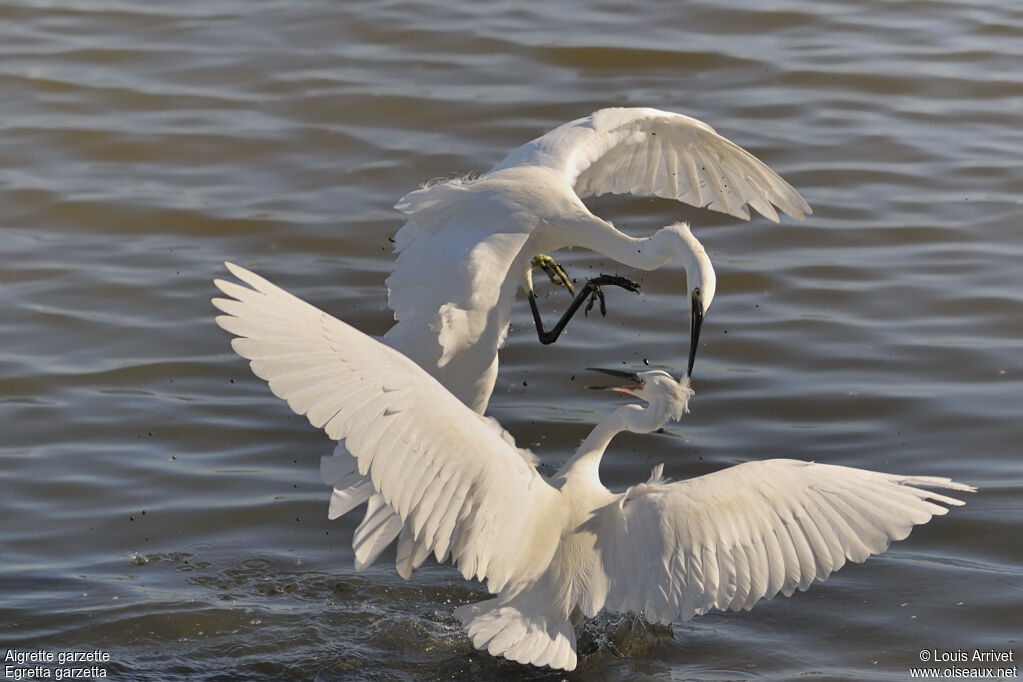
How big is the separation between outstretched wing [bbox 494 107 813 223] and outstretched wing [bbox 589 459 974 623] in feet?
7.08

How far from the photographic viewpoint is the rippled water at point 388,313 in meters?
6.05

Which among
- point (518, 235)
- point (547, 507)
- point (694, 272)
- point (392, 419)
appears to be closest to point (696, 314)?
point (694, 272)

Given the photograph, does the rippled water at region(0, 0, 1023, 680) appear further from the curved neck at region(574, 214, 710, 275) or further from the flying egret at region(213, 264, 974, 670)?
the curved neck at region(574, 214, 710, 275)

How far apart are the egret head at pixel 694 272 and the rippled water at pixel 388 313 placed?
1.24m

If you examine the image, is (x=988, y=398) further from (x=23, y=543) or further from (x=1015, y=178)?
(x=23, y=543)

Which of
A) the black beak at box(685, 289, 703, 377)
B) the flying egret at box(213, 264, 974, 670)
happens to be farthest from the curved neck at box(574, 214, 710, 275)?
the flying egret at box(213, 264, 974, 670)

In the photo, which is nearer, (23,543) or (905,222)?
(23,543)

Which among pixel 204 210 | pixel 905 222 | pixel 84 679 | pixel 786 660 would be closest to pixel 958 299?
pixel 905 222

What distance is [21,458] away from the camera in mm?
7348

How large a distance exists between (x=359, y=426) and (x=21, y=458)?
3.35 metres

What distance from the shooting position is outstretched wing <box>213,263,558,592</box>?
460cm

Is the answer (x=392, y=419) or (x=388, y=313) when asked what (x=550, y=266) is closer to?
(x=388, y=313)

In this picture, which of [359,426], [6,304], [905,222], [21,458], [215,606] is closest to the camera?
[359,426]

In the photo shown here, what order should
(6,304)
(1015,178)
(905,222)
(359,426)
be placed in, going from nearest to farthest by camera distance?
(359,426) → (6,304) → (905,222) → (1015,178)
